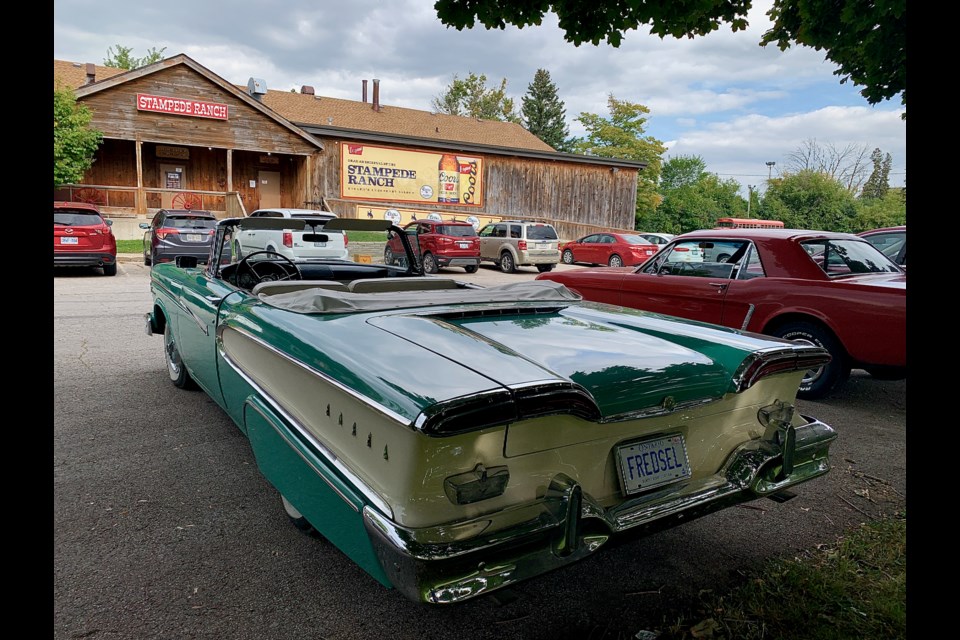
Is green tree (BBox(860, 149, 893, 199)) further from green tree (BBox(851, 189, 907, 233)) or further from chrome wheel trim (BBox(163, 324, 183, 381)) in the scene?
chrome wheel trim (BBox(163, 324, 183, 381))

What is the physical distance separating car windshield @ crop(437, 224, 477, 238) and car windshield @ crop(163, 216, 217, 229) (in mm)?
5902

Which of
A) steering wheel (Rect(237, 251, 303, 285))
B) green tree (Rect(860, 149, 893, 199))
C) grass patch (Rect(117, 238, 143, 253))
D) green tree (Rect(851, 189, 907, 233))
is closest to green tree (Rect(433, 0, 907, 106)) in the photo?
steering wheel (Rect(237, 251, 303, 285))

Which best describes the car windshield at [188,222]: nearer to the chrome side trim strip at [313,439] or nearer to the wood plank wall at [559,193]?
the chrome side trim strip at [313,439]

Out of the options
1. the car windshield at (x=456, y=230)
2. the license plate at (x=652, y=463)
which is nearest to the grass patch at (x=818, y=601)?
the license plate at (x=652, y=463)

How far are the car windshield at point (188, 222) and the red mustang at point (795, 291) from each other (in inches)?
436

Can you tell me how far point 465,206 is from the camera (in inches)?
1166

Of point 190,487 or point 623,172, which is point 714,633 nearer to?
point 190,487

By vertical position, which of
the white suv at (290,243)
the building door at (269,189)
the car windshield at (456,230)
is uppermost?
the building door at (269,189)

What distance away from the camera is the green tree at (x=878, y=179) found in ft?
254

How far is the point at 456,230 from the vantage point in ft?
57.6

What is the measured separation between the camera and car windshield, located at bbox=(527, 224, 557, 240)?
18344 millimetres

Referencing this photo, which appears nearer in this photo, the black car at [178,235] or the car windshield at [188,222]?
the black car at [178,235]
